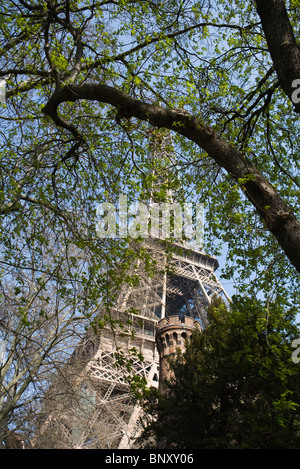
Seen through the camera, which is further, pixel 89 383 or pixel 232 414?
pixel 89 383

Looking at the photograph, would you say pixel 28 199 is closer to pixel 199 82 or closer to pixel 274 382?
pixel 199 82

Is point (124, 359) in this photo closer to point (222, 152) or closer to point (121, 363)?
point (121, 363)

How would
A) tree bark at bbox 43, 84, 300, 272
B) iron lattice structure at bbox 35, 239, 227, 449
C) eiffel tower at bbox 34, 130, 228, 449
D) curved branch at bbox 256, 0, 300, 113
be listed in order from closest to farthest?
tree bark at bbox 43, 84, 300, 272 < curved branch at bbox 256, 0, 300, 113 < eiffel tower at bbox 34, 130, 228, 449 < iron lattice structure at bbox 35, 239, 227, 449

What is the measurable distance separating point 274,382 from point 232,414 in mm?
2068

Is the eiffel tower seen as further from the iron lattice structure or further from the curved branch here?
the curved branch

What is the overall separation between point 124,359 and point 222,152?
3722 millimetres

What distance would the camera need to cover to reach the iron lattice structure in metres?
11.5

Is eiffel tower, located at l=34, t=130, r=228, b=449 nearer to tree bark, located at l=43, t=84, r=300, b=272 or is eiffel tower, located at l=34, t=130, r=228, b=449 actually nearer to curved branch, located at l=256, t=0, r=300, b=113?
tree bark, located at l=43, t=84, r=300, b=272

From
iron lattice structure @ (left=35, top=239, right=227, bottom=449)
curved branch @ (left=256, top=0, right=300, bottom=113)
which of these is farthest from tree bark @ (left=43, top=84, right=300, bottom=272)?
A: iron lattice structure @ (left=35, top=239, right=227, bottom=449)

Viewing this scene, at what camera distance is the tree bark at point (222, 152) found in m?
4.44

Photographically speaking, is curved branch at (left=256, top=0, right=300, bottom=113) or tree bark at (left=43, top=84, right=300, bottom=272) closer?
tree bark at (left=43, top=84, right=300, bottom=272)

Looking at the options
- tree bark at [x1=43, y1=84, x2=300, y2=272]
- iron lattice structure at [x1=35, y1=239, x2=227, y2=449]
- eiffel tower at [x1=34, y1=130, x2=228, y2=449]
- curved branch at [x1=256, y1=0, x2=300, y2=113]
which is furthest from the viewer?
iron lattice structure at [x1=35, y1=239, x2=227, y2=449]
